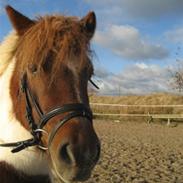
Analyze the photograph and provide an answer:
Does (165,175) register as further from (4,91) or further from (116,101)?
(116,101)

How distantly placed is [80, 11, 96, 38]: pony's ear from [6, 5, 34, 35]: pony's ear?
40 centimetres

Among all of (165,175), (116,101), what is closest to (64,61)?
(165,175)

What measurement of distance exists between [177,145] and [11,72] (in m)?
12.8

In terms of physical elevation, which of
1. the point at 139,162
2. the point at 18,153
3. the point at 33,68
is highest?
the point at 33,68

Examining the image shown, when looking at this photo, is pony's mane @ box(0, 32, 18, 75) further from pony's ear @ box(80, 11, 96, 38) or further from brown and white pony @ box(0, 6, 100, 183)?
pony's ear @ box(80, 11, 96, 38)

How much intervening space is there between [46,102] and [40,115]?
0.37 ft

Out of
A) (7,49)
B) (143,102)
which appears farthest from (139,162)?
(143,102)

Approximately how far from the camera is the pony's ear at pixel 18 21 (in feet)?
9.75

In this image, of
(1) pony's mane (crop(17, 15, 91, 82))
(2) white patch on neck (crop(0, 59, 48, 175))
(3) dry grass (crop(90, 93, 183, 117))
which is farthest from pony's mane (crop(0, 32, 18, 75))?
(3) dry grass (crop(90, 93, 183, 117))

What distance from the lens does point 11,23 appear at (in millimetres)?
3037

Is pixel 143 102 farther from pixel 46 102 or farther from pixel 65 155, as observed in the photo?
pixel 65 155

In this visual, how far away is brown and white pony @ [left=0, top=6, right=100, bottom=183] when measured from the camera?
2.54 meters

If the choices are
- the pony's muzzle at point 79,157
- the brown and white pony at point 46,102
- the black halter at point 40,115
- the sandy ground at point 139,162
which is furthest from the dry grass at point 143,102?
the pony's muzzle at point 79,157

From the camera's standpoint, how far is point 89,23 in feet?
10.5
